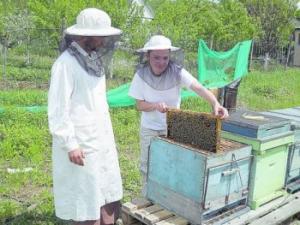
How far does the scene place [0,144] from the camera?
5164 mm

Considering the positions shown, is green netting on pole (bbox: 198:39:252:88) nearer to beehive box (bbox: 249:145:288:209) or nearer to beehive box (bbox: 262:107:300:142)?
beehive box (bbox: 262:107:300:142)

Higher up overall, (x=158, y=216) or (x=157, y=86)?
(x=157, y=86)

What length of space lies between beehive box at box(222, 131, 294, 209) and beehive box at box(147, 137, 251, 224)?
71mm

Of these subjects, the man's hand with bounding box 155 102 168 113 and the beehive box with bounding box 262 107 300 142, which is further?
the beehive box with bounding box 262 107 300 142

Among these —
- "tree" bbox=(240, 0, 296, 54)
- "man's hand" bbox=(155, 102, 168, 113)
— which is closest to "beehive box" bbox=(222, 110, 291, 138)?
"man's hand" bbox=(155, 102, 168, 113)

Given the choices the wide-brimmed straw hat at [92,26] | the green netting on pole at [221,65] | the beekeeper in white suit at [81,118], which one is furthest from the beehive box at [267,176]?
the green netting on pole at [221,65]

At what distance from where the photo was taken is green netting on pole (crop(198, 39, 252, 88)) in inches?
366

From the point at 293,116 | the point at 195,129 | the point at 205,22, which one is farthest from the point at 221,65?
the point at 195,129

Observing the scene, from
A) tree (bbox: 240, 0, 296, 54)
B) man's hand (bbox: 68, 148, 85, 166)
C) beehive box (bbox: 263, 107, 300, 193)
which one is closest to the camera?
man's hand (bbox: 68, 148, 85, 166)

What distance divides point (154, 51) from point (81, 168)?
43.7 inches

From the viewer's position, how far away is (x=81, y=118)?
2.61m

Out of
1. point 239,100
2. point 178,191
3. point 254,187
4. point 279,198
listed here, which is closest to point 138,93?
point 178,191

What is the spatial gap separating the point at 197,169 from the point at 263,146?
0.65 meters

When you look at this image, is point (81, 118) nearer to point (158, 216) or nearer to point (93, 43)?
point (93, 43)
